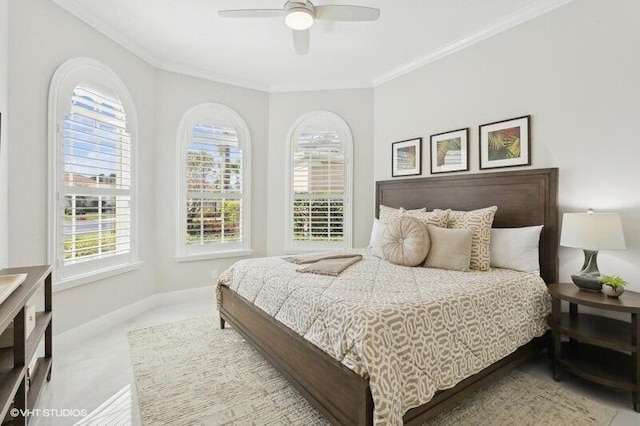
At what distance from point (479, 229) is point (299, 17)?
224 cm

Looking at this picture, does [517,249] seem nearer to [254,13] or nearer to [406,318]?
[406,318]

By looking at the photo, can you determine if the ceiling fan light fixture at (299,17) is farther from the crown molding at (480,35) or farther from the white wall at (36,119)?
the white wall at (36,119)

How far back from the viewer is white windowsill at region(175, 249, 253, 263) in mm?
3850

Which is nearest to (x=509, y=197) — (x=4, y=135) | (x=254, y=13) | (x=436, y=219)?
(x=436, y=219)

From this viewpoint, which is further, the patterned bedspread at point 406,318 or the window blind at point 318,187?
the window blind at point 318,187

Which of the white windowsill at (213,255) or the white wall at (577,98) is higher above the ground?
the white wall at (577,98)

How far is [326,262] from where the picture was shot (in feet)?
8.54

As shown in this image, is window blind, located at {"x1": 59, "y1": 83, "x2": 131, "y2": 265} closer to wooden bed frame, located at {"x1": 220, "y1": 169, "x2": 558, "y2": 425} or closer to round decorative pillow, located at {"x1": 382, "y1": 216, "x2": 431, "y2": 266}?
wooden bed frame, located at {"x1": 220, "y1": 169, "x2": 558, "y2": 425}

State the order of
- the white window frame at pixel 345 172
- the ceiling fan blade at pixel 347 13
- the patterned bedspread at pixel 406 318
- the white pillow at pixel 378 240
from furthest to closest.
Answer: the white window frame at pixel 345 172
the white pillow at pixel 378 240
the ceiling fan blade at pixel 347 13
the patterned bedspread at pixel 406 318

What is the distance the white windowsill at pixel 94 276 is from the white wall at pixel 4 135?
465 millimetres

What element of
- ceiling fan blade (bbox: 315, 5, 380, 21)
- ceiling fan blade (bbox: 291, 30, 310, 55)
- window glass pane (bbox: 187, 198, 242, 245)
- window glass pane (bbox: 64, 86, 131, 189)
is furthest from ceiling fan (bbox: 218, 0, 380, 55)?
window glass pane (bbox: 187, 198, 242, 245)

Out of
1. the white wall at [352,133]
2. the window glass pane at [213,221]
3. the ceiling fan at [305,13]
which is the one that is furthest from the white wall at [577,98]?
the window glass pane at [213,221]

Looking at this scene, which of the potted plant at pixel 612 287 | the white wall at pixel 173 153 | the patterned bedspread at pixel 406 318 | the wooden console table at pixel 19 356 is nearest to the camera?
the wooden console table at pixel 19 356

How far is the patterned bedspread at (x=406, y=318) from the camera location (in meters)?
1.41
